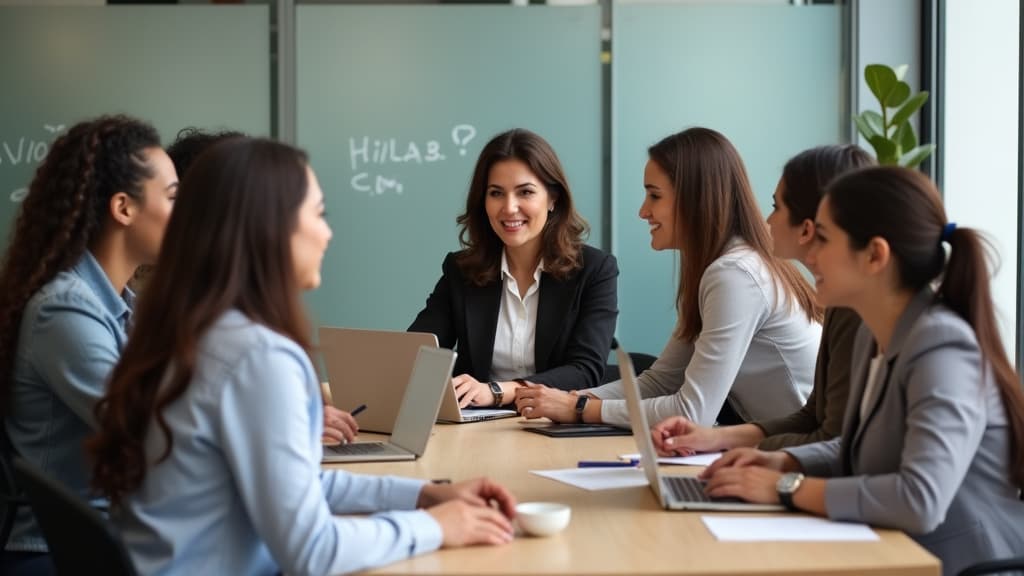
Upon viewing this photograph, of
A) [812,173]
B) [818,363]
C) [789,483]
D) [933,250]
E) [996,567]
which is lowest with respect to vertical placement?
[996,567]

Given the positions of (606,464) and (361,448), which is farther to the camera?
(361,448)

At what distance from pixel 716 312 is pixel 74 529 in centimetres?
156

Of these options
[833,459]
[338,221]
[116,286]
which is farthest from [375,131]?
[833,459]

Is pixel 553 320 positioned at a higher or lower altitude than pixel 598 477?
higher

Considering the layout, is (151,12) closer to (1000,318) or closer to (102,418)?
(102,418)

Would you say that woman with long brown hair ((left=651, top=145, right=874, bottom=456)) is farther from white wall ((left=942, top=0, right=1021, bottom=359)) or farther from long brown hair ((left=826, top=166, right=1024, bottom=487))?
white wall ((left=942, top=0, right=1021, bottom=359))

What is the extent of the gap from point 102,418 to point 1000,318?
1383 mm

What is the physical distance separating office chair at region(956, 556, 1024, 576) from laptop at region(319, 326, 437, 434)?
1213 millimetres

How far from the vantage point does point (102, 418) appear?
154cm

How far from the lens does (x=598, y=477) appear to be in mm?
2029

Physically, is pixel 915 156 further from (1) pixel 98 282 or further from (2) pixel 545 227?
(1) pixel 98 282

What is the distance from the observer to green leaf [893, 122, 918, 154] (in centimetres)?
379

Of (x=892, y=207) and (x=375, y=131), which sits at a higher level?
(x=375, y=131)

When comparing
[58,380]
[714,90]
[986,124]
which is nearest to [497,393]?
[58,380]
